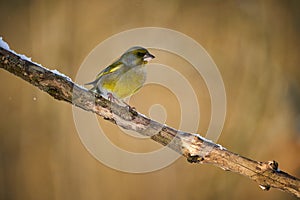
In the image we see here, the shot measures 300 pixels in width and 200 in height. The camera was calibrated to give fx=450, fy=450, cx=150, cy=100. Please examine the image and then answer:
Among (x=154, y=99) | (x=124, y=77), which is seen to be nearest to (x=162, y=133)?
(x=124, y=77)

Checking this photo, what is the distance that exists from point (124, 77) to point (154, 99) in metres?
1.27

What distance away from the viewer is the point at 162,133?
1.64m

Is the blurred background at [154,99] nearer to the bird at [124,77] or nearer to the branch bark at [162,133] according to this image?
the bird at [124,77]

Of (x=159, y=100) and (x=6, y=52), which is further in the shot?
(x=159, y=100)

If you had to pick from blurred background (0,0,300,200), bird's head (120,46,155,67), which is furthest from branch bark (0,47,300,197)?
blurred background (0,0,300,200)

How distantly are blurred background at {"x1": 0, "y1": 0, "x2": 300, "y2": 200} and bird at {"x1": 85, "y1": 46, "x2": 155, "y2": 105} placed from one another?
1.13 m

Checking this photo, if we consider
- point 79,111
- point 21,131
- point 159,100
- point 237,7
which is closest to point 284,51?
point 237,7

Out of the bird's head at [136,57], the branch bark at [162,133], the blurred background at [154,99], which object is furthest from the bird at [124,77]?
the blurred background at [154,99]

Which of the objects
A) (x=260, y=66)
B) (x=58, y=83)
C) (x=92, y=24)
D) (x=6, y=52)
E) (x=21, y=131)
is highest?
(x=92, y=24)

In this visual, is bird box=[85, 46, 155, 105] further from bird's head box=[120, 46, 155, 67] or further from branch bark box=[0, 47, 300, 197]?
branch bark box=[0, 47, 300, 197]

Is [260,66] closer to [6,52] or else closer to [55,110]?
[55,110]

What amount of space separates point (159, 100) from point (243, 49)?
744 millimetres

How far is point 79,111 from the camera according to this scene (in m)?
3.15

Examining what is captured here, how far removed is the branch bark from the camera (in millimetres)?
1604
